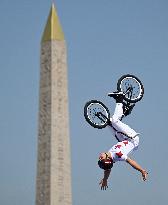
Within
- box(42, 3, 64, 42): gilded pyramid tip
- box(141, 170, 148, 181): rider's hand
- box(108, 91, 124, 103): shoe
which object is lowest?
box(141, 170, 148, 181): rider's hand

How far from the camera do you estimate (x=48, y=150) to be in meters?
17.0

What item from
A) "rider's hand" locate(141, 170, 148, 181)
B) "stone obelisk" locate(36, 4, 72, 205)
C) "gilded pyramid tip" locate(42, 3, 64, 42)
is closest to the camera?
"rider's hand" locate(141, 170, 148, 181)

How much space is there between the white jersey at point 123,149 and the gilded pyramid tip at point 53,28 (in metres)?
8.25

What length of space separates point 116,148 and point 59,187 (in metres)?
6.47

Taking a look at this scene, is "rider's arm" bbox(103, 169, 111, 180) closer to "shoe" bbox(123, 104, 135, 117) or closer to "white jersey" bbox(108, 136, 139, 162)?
"white jersey" bbox(108, 136, 139, 162)

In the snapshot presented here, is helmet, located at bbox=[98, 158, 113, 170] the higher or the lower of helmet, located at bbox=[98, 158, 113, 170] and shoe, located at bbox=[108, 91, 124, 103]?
the lower

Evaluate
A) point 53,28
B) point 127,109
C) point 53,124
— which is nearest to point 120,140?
point 127,109

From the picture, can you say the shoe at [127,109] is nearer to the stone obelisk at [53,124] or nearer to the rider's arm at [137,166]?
the rider's arm at [137,166]

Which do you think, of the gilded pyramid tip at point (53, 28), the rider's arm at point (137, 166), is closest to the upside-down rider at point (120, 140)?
the rider's arm at point (137, 166)

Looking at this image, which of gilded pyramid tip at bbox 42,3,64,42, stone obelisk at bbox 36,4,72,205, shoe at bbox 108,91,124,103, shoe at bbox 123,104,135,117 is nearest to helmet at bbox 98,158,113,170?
shoe at bbox 123,104,135,117

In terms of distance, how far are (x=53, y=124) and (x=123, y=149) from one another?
6668 mm

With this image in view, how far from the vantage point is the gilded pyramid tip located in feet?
60.9

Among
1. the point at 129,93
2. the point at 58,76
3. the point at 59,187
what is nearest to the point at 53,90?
the point at 58,76

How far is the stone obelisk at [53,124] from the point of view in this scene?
16.9 m
